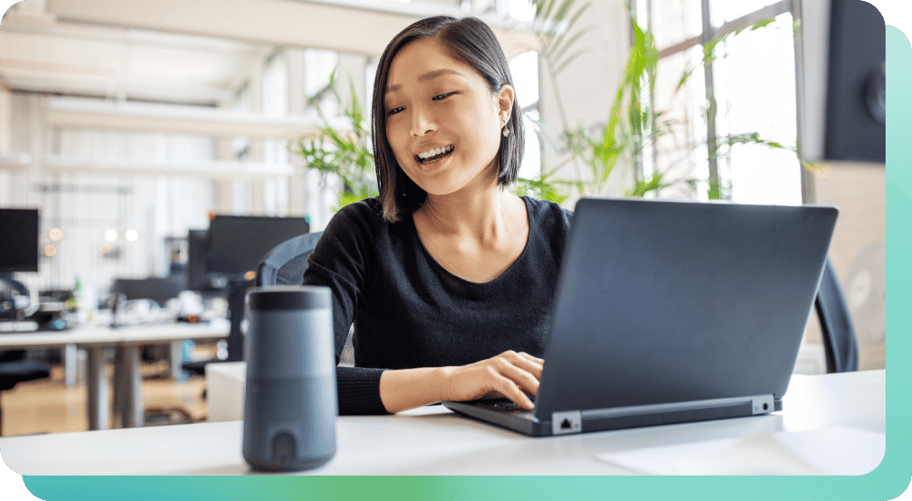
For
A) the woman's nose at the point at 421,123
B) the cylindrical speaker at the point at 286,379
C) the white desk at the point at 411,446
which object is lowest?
the white desk at the point at 411,446

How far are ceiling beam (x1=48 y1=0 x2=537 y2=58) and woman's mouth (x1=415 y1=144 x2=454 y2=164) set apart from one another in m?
2.41

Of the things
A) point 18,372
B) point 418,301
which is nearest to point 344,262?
point 418,301

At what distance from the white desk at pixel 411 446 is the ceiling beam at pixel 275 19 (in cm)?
288

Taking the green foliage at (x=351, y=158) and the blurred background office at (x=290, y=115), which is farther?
the blurred background office at (x=290, y=115)

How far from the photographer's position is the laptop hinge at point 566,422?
755mm

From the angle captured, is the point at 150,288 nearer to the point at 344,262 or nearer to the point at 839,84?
the point at 344,262

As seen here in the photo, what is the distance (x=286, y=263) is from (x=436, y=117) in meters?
0.52

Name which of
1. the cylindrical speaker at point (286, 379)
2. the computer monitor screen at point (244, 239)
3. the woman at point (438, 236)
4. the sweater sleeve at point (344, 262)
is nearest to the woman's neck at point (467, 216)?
the woman at point (438, 236)

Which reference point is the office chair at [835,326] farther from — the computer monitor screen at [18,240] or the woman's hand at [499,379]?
the computer monitor screen at [18,240]

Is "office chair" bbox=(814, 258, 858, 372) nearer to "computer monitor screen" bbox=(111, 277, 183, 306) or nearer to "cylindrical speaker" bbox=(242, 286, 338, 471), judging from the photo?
"cylindrical speaker" bbox=(242, 286, 338, 471)

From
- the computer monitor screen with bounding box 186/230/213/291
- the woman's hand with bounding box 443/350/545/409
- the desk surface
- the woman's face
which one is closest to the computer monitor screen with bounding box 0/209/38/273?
the desk surface

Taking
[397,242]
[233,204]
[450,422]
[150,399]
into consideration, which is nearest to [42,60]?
[150,399]

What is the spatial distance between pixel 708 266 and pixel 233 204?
1259 cm

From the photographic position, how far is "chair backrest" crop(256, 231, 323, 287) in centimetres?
140
